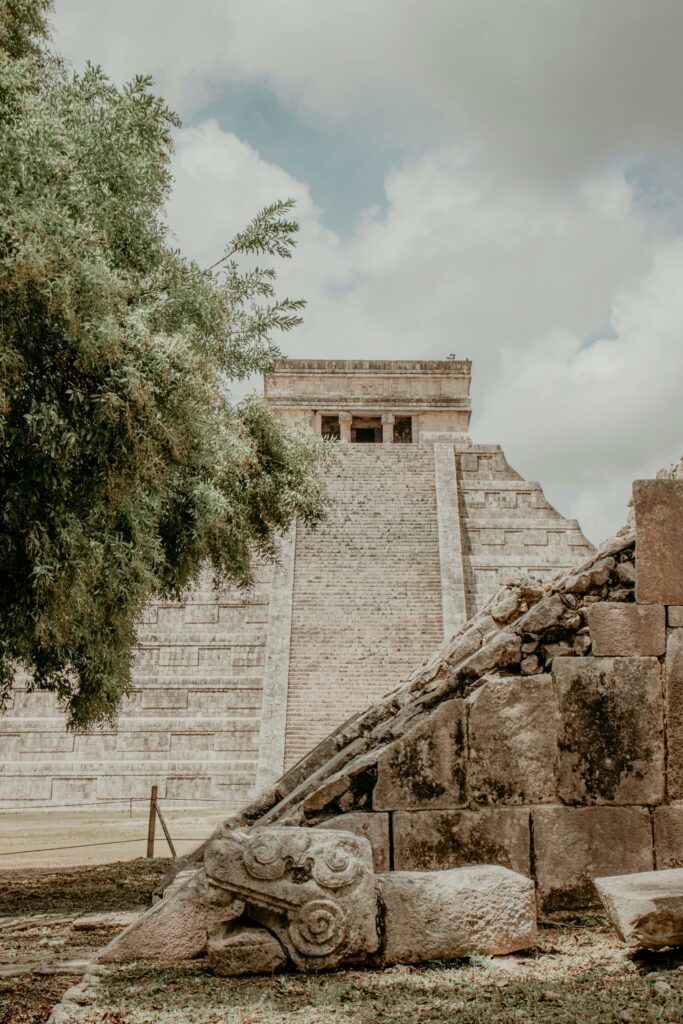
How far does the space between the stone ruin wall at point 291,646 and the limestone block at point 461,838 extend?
1313 cm

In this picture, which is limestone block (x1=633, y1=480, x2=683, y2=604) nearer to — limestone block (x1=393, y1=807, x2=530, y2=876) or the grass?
limestone block (x1=393, y1=807, x2=530, y2=876)

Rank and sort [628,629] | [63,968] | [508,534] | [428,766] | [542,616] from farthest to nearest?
1. [508,534]
2. [542,616]
3. [628,629]
4. [428,766]
5. [63,968]

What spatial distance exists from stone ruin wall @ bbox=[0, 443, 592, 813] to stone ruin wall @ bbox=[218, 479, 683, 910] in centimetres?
1272

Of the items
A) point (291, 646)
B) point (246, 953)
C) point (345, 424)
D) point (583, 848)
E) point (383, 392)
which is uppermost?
point (383, 392)

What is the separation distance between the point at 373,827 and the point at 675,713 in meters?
1.82

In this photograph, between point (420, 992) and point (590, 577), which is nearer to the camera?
point (420, 992)

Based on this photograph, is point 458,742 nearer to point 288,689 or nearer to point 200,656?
point 288,689

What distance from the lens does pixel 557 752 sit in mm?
5270

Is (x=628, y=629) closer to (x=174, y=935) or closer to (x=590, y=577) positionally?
(x=590, y=577)

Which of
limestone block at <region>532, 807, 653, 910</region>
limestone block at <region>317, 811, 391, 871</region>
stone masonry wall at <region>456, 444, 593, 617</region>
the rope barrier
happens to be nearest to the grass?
the rope barrier

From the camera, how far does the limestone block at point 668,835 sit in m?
5.15

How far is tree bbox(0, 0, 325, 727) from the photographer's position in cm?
663

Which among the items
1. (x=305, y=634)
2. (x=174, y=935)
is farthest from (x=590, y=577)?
(x=305, y=634)

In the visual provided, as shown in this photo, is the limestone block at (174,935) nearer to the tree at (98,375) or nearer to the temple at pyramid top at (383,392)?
the tree at (98,375)
